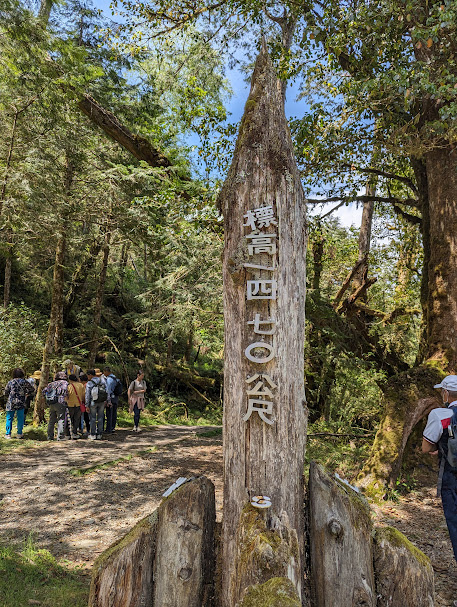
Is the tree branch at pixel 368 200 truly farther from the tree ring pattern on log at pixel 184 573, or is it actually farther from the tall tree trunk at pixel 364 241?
the tree ring pattern on log at pixel 184 573

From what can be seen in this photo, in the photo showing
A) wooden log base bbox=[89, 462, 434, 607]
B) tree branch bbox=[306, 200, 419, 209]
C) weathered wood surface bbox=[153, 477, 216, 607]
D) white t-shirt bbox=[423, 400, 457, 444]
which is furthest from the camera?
tree branch bbox=[306, 200, 419, 209]

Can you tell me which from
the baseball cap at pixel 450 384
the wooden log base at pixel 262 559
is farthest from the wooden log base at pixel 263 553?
the baseball cap at pixel 450 384

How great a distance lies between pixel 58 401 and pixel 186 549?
740cm

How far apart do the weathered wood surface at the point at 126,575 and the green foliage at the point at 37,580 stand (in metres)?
0.80

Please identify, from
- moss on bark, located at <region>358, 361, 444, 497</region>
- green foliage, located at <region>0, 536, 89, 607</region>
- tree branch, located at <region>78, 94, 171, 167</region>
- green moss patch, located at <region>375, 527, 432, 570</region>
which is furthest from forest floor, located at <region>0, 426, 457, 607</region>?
tree branch, located at <region>78, 94, 171, 167</region>

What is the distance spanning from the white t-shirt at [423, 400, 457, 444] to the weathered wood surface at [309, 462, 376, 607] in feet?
3.74

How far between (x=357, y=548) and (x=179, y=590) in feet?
4.36

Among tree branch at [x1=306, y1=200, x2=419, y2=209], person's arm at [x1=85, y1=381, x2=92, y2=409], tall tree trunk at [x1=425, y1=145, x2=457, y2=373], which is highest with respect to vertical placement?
tree branch at [x1=306, y1=200, x2=419, y2=209]

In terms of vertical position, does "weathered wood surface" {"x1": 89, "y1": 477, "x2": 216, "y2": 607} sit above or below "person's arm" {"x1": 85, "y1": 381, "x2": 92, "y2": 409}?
below

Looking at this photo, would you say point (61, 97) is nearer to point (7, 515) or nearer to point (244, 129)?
point (244, 129)

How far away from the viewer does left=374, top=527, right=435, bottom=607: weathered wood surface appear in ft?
9.63

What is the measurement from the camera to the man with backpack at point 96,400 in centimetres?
994

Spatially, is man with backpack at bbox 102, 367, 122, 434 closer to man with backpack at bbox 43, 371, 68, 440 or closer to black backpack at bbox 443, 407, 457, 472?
man with backpack at bbox 43, 371, 68, 440

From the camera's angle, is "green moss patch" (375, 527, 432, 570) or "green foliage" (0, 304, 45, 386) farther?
"green foliage" (0, 304, 45, 386)
